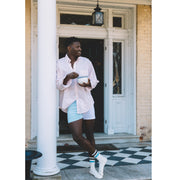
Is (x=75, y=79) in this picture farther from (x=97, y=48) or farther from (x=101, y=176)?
(x=97, y=48)

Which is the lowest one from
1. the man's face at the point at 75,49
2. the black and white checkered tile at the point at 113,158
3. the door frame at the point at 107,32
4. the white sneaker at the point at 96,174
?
the black and white checkered tile at the point at 113,158

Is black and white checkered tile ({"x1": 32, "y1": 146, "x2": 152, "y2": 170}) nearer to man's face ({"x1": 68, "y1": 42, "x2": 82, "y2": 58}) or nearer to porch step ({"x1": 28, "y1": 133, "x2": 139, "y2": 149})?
porch step ({"x1": 28, "y1": 133, "x2": 139, "y2": 149})

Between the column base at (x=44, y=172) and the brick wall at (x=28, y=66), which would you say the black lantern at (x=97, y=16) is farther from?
the column base at (x=44, y=172)

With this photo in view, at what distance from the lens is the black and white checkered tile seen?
4.50 m

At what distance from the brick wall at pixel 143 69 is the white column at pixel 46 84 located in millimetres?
3259

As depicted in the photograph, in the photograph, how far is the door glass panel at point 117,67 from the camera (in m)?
6.52

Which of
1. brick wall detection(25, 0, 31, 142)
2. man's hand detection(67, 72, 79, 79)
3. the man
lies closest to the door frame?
brick wall detection(25, 0, 31, 142)

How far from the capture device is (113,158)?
16.0 ft

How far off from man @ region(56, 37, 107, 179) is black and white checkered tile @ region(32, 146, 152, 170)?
34.1 inches

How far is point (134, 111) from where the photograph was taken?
20.9ft

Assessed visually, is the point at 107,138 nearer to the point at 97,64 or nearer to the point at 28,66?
the point at 97,64

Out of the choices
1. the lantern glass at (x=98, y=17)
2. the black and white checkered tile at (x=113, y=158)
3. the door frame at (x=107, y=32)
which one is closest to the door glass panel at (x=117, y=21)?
the door frame at (x=107, y=32)
